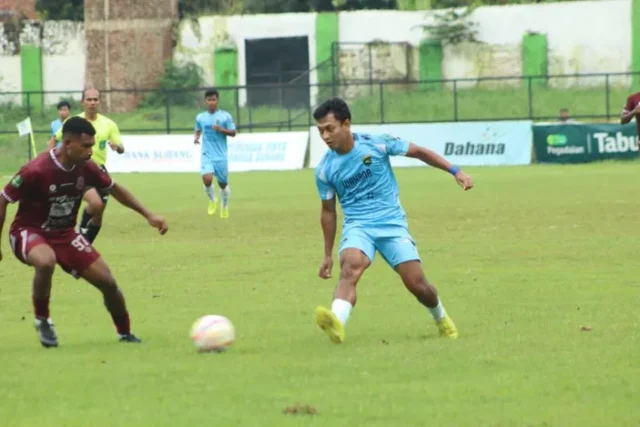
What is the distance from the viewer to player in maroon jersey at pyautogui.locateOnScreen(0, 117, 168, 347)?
9.77 meters

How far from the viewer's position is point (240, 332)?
10.7 m

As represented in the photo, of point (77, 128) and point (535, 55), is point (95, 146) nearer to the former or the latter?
point (77, 128)

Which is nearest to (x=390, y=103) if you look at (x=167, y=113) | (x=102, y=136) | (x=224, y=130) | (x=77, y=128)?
(x=167, y=113)

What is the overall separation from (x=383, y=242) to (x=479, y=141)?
103 ft

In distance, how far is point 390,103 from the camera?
1992 inches

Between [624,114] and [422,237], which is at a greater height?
[624,114]

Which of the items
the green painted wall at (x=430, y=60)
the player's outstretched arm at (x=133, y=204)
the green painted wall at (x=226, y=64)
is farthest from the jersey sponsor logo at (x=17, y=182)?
the green painted wall at (x=226, y=64)

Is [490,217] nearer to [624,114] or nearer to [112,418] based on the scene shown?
[624,114]

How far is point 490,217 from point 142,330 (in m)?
12.2

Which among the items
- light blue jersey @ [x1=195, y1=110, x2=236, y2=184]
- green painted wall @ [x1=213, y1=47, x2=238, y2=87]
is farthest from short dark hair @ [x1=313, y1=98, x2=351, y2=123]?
green painted wall @ [x1=213, y1=47, x2=238, y2=87]

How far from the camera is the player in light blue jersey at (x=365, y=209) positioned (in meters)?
9.95

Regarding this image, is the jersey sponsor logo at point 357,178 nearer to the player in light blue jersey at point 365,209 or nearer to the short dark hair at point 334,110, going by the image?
the player in light blue jersey at point 365,209

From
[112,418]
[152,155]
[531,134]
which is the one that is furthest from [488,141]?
[112,418]

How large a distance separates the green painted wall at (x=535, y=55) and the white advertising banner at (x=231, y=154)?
14.0m
